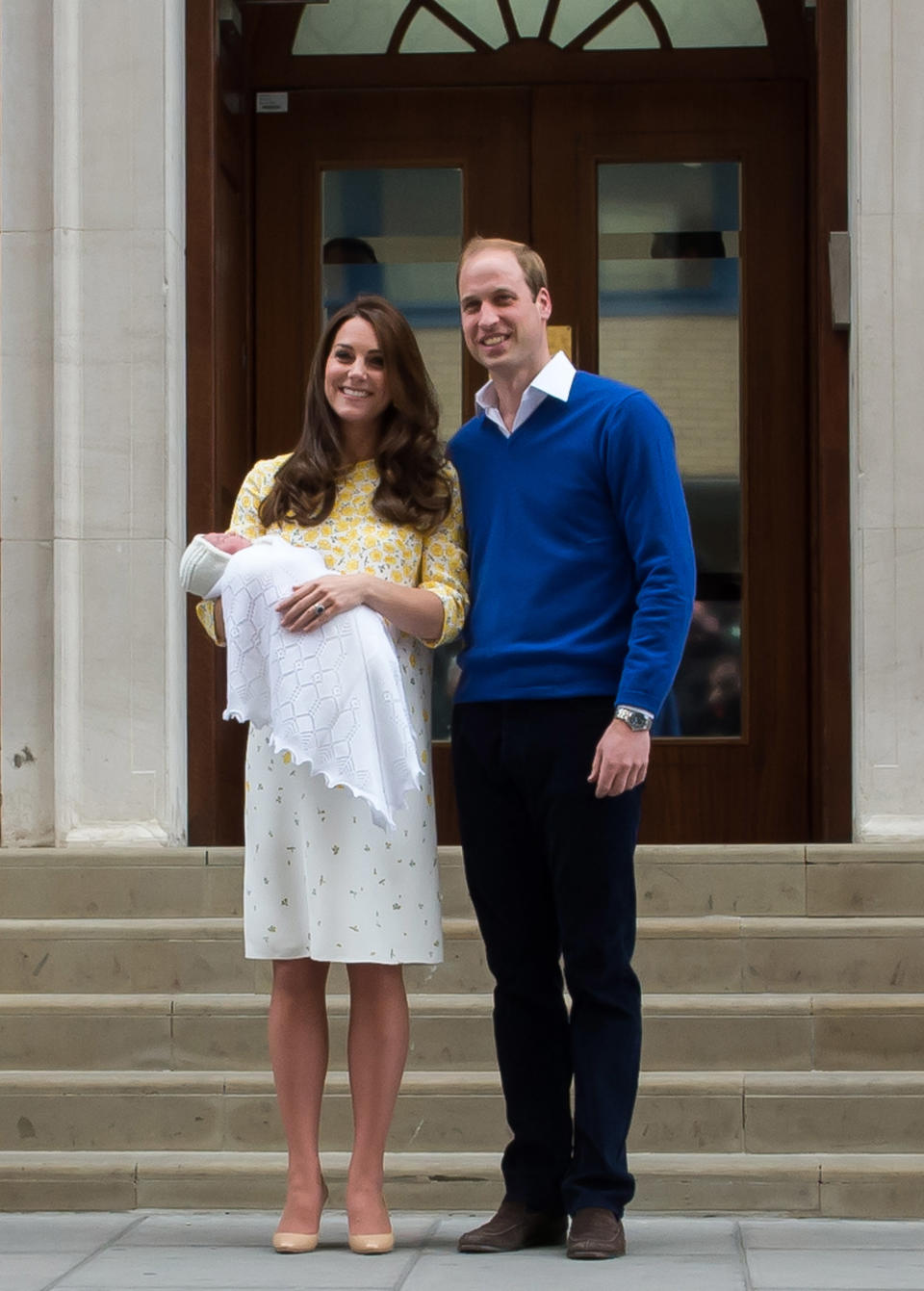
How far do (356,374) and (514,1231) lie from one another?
181 centimetres

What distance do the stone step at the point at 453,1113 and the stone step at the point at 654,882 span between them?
65 cm

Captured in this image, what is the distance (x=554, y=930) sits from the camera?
14.3 feet

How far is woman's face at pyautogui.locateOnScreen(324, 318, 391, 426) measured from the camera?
14.3ft

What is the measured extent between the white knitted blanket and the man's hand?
372mm

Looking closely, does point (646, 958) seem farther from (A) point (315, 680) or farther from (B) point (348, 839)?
(A) point (315, 680)

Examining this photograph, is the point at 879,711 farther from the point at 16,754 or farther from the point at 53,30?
the point at 53,30

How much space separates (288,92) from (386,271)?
77cm

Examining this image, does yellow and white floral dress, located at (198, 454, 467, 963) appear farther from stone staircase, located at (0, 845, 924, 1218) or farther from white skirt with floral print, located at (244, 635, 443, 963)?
stone staircase, located at (0, 845, 924, 1218)

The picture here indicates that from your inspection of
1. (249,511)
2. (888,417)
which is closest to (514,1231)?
(249,511)

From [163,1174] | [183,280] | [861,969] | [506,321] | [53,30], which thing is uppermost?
[53,30]

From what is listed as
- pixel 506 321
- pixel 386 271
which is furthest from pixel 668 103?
pixel 506 321

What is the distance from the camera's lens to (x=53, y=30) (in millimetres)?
6539

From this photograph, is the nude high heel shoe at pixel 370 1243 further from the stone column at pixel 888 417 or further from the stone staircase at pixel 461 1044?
the stone column at pixel 888 417

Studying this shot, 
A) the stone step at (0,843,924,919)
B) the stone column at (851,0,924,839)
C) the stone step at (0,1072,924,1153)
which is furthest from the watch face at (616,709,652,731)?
the stone column at (851,0,924,839)
